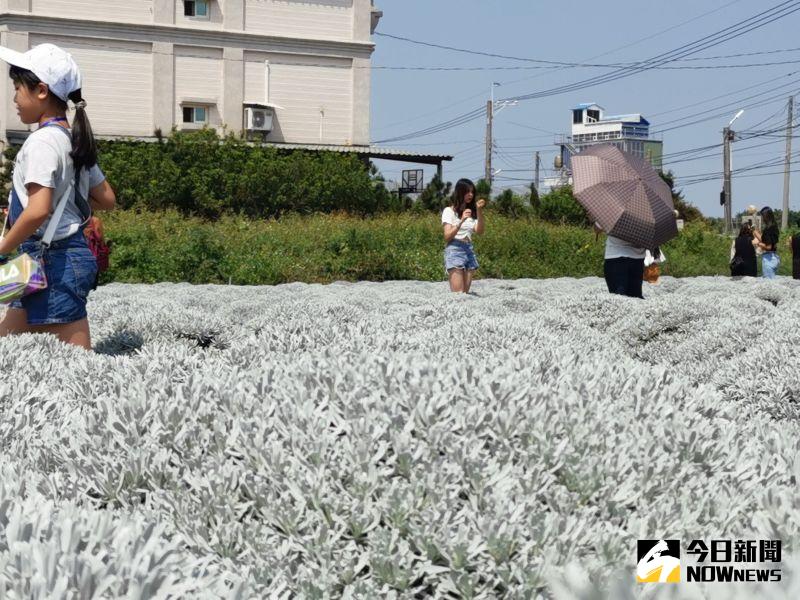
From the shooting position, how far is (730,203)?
5112 centimetres

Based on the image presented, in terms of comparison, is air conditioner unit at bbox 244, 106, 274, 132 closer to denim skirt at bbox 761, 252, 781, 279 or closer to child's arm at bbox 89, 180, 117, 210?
denim skirt at bbox 761, 252, 781, 279

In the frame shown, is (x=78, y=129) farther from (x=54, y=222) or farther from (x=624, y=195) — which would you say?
(x=624, y=195)

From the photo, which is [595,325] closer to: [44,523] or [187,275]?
[44,523]

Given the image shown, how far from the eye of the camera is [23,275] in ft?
16.2

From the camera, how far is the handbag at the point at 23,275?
16.1 feet

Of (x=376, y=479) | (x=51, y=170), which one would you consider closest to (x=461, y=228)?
(x=51, y=170)

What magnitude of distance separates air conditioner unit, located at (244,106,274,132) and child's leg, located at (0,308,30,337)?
38.0 meters

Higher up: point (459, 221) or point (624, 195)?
point (624, 195)

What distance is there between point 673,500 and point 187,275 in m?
21.9

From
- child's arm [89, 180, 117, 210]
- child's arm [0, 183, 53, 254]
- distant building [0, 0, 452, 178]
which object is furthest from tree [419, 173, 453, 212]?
child's arm [0, 183, 53, 254]

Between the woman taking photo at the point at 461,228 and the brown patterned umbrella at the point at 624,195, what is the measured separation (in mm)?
1303

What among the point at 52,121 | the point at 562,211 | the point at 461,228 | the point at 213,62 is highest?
A: the point at 213,62

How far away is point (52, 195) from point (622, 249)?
7.48m

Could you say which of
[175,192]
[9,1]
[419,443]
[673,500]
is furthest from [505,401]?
[9,1]
